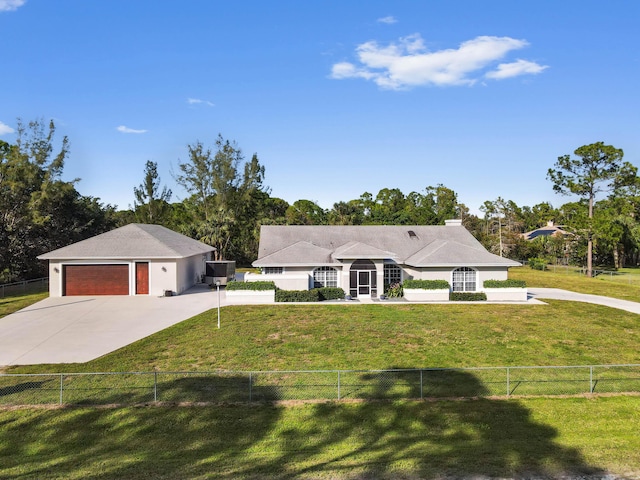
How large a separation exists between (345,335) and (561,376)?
8.78 meters

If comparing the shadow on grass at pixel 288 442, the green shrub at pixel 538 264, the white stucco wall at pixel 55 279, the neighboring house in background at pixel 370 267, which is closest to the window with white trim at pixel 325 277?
the neighboring house in background at pixel 370 267

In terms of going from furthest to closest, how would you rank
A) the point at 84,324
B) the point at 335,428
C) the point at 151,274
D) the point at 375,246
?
the point at 375,246
the point at 151,274
the point at 84,324
the point at 335,428

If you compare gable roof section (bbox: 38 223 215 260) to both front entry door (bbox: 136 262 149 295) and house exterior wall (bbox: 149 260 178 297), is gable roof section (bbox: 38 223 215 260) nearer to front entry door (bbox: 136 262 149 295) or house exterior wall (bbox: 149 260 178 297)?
house exterior wall (bbox: 149 260 178 297)

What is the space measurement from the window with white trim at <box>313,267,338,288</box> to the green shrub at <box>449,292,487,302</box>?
785 centimetres

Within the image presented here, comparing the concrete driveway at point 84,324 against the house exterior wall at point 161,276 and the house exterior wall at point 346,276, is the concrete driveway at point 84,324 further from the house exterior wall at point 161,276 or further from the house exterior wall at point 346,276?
the house exterior wall at point 346,276

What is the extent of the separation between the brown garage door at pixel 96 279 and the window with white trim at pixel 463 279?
893 inches

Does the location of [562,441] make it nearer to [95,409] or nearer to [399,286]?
[95,409]

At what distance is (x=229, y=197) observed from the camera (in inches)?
2114

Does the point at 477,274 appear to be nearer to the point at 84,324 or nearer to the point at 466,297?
the point at 466,297

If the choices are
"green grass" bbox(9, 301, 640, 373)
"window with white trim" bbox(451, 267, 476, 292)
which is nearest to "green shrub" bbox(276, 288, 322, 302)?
"green grass" bbox(9, 301, 640, 373)

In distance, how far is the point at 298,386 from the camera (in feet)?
45.3

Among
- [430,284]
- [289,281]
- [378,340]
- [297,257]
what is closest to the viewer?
[378,340]

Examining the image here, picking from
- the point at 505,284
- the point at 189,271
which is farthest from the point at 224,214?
the point at 505,284

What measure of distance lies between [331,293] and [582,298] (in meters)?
17.6
